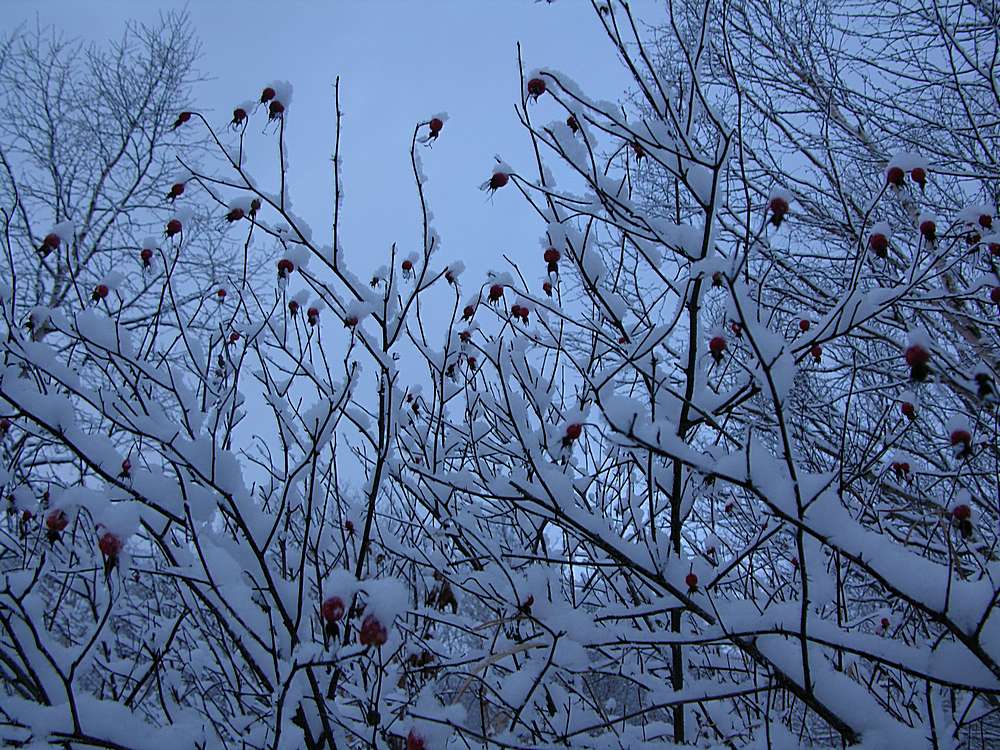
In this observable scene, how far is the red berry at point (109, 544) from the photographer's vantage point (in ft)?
3.43

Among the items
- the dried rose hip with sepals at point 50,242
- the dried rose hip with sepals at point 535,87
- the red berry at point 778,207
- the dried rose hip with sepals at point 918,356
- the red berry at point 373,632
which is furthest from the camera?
the dried rose hip with sepals at point 50,242

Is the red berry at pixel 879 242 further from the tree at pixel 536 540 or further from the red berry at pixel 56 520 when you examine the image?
the red berry at pixel 56 520

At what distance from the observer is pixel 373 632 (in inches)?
A: 39.1

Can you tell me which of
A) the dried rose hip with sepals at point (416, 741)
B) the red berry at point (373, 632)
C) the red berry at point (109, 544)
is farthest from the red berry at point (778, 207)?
the red berry at point (109, 544)

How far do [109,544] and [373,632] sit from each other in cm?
45

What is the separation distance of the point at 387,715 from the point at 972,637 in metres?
1.30

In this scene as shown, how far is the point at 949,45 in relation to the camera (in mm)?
3637

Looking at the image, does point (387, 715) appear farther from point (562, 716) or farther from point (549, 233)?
point (549, 233)

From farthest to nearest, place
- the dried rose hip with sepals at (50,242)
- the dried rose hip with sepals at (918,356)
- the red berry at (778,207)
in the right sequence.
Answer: the dried rose hip with sepals at (50,242) → the red berry at (778,207) → the dried rose hip with sepals at (918,356)

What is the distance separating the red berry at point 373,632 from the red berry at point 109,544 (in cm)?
43

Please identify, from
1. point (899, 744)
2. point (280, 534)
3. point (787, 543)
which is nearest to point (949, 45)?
point (787, 543)

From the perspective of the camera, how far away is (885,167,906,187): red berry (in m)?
1.55

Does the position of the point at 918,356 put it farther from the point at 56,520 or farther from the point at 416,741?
the point at 56,520

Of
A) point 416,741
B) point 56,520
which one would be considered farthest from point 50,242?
point 416,741
